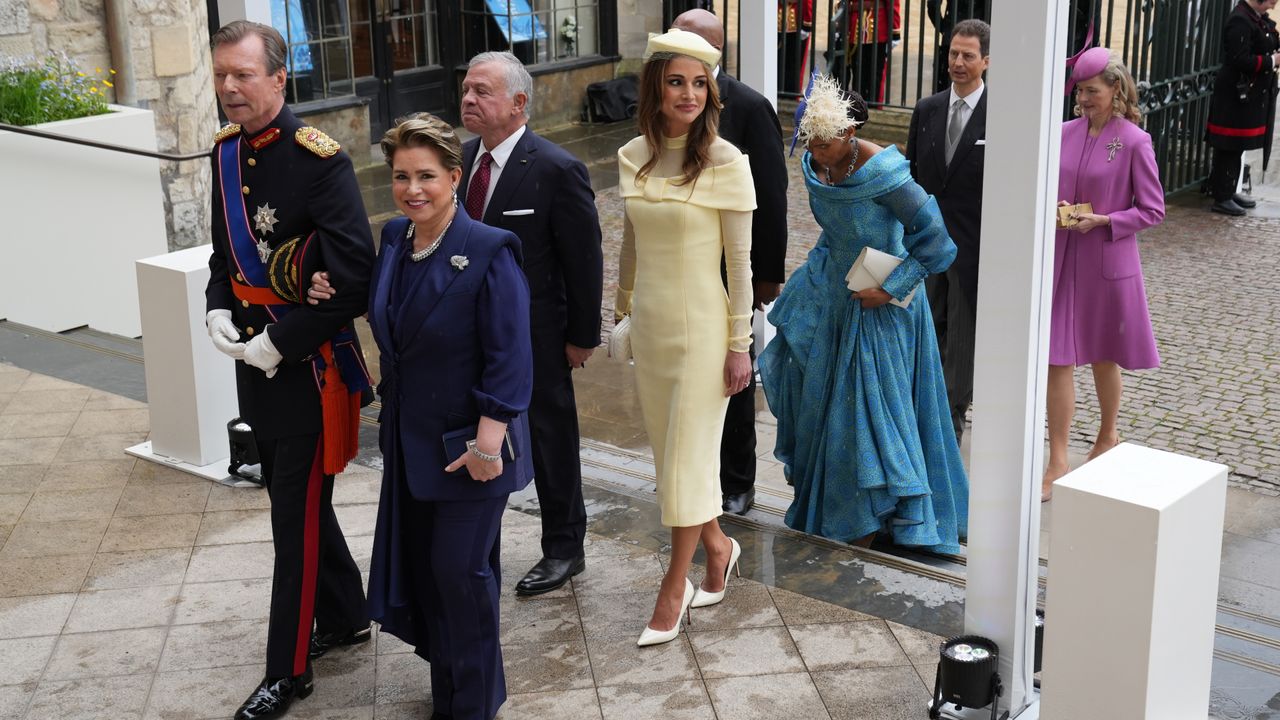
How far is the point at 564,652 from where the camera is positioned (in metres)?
4.23

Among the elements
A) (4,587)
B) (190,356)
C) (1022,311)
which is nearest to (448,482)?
(1022,311)

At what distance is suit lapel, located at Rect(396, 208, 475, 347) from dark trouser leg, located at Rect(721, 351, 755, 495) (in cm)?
178

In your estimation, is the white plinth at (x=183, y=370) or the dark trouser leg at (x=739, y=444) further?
the white plinth at (x=183, y=370)

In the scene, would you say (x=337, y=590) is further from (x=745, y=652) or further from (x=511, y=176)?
(x=511, y=176)

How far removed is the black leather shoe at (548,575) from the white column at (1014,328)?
139 centimetres

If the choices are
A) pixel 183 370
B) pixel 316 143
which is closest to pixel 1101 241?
pixel 316 143

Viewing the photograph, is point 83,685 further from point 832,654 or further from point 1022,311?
point 1022,311

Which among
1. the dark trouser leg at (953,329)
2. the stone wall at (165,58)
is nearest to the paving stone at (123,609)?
the dark trouser leg at (953,329)

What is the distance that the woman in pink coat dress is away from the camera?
5.52 metres

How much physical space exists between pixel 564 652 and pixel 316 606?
72 cm

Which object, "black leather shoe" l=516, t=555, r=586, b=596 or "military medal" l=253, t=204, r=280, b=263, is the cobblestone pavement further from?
"military medal" l=253, t=204, r=280, b=263

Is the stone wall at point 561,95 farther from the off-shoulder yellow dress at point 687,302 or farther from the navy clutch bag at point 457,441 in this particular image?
the navy clutch bag at point 457,441

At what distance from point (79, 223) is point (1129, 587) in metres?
6.67

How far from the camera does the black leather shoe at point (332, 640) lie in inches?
167
